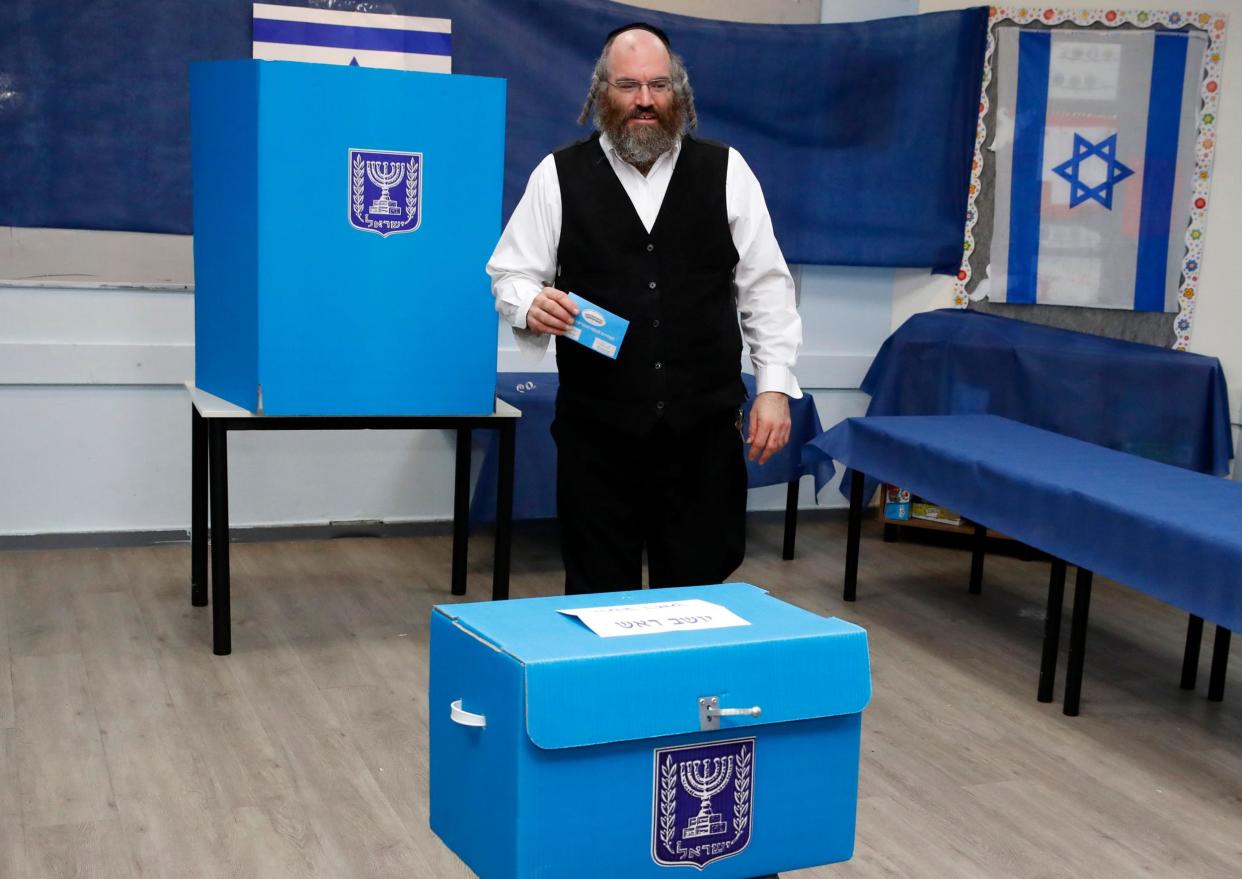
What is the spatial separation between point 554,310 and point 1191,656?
6.22 feet

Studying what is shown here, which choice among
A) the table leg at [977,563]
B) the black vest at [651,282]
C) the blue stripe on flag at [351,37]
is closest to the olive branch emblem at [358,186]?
the black vest at [651,282]

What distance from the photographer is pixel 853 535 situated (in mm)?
3746

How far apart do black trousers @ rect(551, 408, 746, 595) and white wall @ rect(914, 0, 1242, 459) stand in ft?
8.18

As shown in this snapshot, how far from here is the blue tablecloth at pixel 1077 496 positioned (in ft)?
8.34

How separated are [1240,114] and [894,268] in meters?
1.16

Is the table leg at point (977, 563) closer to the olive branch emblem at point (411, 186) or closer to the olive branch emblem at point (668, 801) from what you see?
the olive branch emblem at point (411, 186)

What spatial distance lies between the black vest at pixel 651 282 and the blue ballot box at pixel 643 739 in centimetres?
70

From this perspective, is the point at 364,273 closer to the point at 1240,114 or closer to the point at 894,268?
the point at 894,268

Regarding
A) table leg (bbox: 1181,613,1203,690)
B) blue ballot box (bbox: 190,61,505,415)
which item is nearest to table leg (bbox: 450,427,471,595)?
blue ballot box (bbox: 190,61,505,415)

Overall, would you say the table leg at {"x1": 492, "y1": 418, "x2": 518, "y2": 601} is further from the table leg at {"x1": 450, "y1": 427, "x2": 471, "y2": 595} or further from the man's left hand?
the man's left hand

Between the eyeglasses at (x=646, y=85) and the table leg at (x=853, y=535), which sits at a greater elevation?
the eyeglasses at (x=646, y=85)

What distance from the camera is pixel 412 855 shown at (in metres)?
2.17

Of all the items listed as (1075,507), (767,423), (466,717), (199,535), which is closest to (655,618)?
(466,717)

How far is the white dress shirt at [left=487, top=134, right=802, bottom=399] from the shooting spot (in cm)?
223
